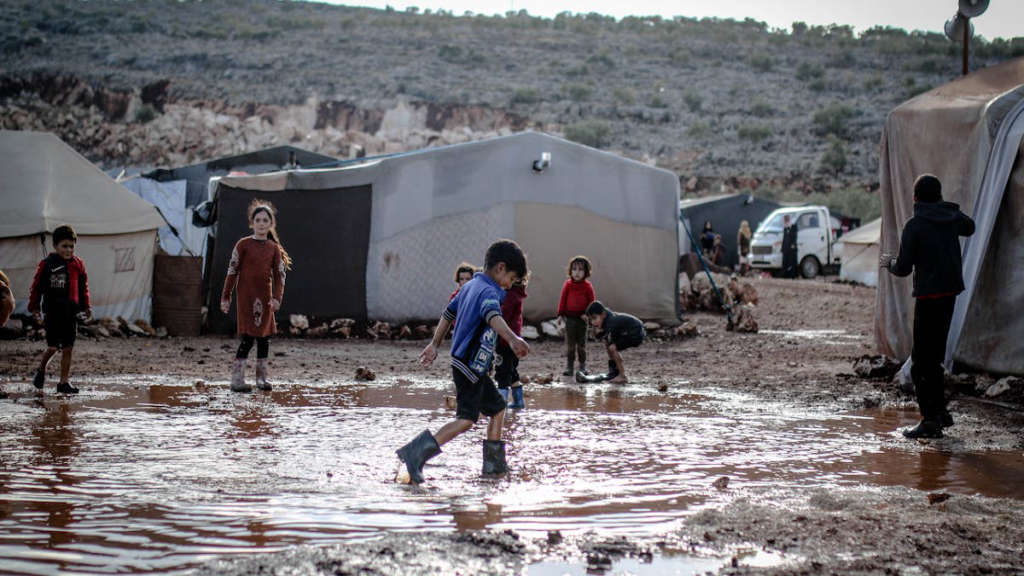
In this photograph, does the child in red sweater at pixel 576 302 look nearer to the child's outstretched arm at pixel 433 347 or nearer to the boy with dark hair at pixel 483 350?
the child's outstretched arm at pixel 433 347

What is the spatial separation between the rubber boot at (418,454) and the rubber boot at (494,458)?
0.27m

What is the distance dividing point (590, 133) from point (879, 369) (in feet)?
121

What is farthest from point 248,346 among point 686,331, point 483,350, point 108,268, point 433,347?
point 686,331

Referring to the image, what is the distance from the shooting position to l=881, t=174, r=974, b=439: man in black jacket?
6.42 meters

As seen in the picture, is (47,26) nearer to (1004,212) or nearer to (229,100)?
(229,100)

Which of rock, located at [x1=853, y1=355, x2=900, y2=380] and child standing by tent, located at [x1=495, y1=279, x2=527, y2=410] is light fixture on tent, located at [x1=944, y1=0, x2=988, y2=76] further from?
child standing by tent, located at [x1=495, y1=279, x2=527, y2=410]

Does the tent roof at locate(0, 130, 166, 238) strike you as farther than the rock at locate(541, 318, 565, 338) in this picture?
No

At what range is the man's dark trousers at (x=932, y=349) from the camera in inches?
253

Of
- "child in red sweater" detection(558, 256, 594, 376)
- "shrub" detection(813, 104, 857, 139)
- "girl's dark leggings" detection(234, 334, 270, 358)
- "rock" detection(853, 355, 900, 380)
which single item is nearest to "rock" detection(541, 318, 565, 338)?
"child in red sweater" detection(558, 256, 594, 376)

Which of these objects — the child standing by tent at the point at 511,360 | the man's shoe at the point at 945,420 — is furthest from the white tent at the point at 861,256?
the man's shoe at the point at 945,420

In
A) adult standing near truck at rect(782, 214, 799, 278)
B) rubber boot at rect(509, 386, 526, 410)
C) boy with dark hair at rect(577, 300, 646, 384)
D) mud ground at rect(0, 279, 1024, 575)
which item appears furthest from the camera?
adult standing near truck at rect(782, 214, 799, 278)

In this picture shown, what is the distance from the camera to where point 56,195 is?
13.1 m

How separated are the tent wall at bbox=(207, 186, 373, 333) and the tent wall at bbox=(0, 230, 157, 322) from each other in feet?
3.32

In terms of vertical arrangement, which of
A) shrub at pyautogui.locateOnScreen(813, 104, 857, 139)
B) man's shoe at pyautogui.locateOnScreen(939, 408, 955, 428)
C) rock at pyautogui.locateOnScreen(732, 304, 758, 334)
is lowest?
man's shoe at pyautogui.locateOnScreen(939, 408, 955, 428)
